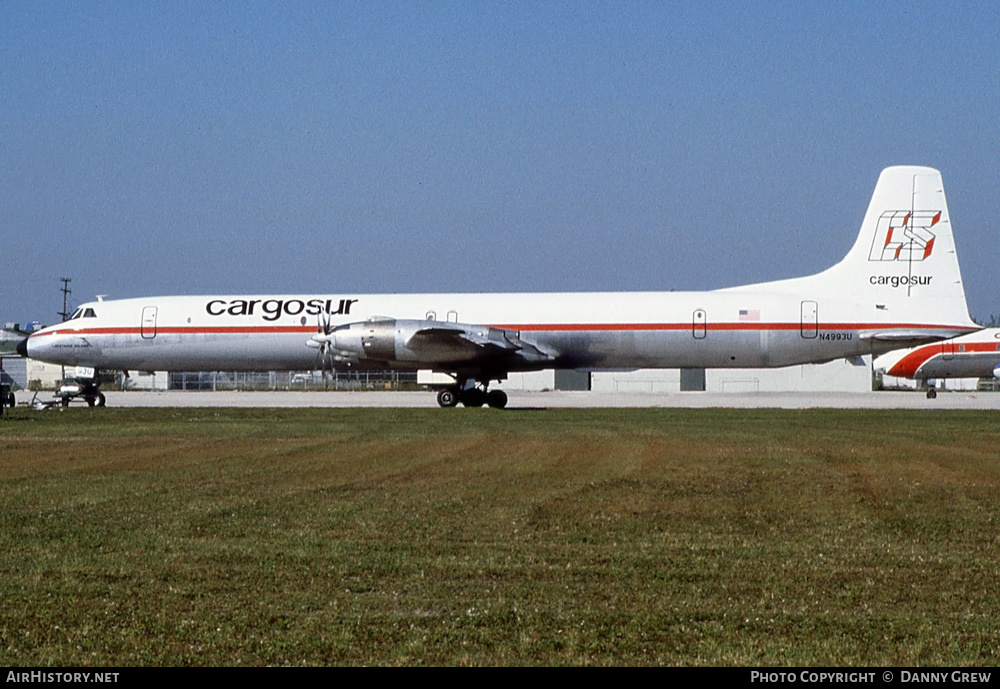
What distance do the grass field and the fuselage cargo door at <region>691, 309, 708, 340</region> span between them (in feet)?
63.2

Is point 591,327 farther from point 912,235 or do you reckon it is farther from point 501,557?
point 501,557

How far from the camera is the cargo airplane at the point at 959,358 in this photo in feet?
227

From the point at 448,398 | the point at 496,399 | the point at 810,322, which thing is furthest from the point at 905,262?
the point at 448,398

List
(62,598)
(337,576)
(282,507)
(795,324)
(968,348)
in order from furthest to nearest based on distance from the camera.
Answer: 1. (968,348)
2. (795,324)
3. (282,507)
4. (337,576)
5. (62,598)

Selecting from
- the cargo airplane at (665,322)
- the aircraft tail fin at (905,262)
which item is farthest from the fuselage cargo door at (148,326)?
the aircraft tail fin at (905,262)

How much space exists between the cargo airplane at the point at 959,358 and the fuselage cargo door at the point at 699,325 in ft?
107

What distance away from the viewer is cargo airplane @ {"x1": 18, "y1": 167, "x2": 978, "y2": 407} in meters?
41.2

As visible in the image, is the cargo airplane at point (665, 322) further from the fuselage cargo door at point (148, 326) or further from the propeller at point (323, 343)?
the fuselage cargo door at point (148, 326)

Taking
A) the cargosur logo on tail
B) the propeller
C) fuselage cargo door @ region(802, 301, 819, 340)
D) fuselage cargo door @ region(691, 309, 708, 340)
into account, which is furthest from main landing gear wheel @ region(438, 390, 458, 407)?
the cargosur logo on tail

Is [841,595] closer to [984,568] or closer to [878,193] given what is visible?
[984,568]

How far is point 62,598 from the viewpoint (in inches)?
351

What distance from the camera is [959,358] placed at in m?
69.5
